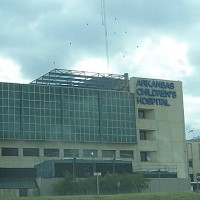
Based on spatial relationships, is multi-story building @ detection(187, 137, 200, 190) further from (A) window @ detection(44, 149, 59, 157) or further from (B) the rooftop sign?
(A) window @ detection(44, 149, 59, 157)

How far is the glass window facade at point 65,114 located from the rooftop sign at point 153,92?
2.45 metres

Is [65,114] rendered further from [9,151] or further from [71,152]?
[9,151]

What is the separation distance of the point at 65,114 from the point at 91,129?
598 centimetres

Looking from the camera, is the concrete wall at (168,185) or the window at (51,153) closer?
the concrete wall at (168,185)

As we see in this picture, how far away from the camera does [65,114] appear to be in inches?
4171

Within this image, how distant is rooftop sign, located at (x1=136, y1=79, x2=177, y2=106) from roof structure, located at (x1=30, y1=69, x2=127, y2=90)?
3811 mm

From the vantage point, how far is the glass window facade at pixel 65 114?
102 m

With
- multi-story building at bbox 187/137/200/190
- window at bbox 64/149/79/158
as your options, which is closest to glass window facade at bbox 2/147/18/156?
window at bbox 64/149/79/158

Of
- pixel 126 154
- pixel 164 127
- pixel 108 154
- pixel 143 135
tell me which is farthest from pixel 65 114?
pixel 164 127

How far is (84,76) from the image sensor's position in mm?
111688

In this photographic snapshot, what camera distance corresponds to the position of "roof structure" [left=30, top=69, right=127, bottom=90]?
110 meters

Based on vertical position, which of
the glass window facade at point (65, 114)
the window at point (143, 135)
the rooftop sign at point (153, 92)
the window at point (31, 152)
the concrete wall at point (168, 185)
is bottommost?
the concrete wall at point (168, 185)

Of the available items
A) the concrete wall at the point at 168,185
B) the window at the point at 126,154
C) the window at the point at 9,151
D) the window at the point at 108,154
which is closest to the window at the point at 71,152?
the window at the point at 108,154

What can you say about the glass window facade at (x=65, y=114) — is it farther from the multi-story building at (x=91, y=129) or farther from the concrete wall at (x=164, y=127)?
the concrete wall at (x=164, y=127)
